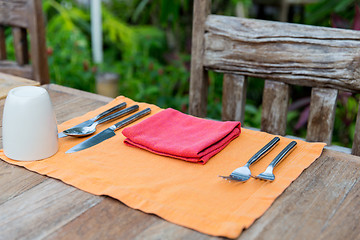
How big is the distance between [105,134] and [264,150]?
0.36 m

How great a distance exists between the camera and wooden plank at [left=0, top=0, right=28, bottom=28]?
62.5 inches

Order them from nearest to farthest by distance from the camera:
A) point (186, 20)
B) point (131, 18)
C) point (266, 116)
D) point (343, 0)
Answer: point (266, 116), point (343, 0), point (186, 20), point (131, 18)

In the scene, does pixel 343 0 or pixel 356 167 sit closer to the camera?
pixel 356 167

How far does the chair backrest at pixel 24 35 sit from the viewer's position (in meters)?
1.57

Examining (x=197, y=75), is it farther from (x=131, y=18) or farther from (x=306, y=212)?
(x=131, y=18)

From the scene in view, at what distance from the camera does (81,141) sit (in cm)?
101

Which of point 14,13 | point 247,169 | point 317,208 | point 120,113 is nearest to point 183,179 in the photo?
point 247,169

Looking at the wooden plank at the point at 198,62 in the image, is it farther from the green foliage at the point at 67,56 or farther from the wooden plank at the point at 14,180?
the green foliage at the point at 67,56

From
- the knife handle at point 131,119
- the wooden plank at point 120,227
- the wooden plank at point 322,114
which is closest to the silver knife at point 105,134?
the knife handle at point 131,119

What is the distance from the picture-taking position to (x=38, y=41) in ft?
5.19

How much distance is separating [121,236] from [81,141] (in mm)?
365

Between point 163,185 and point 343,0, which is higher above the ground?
point 343,0

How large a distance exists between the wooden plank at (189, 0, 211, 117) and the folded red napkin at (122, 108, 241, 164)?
1.31 feet

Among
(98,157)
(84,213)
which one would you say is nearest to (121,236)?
(84,213)
